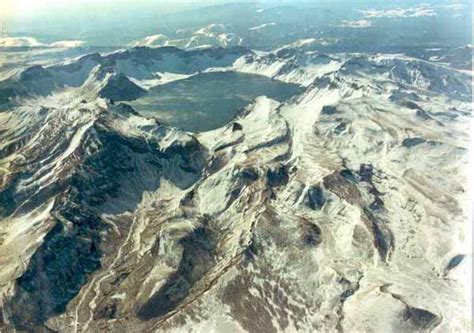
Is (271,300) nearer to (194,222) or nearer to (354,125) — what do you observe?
(194,222)

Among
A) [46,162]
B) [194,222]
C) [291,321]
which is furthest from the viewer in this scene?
[46,162]

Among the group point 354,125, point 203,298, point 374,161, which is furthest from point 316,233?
point 354,125

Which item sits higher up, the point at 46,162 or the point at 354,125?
the point at 46,162

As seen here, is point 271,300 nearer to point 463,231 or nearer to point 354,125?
point 463,231

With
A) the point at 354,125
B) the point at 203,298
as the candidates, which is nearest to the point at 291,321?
the point at 203,298

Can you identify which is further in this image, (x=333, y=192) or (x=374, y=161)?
(x=374, y=161)

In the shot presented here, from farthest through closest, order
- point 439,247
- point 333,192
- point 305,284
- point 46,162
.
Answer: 1. point 46,162
2. point 333,192
3. point 439,247
4. point 305,284
